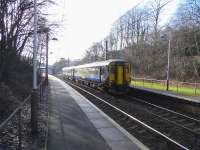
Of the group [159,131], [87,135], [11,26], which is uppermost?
[11,26]

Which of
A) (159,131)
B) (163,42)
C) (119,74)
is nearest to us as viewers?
(159,131)

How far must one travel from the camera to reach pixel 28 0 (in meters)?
19.3

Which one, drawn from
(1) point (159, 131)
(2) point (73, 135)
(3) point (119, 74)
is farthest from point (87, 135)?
(3) point (119, 74)

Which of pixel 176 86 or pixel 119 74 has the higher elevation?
pixel 119 74

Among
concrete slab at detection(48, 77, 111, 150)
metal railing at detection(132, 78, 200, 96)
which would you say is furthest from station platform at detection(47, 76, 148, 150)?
Answer: metal railing at detection(132, 78, 200, 96)

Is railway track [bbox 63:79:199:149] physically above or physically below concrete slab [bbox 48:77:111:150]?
below

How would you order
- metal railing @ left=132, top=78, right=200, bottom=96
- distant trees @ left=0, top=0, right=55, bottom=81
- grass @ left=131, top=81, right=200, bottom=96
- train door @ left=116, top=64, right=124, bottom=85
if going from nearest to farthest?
distant trees @ left=0, top=0, right=55, bottom=81 → metal railing @ left=132, top=78, right=200, bottom=96 → grass @ left=131, top=81, right=200, bottom=96 → train door @ left=116, top=64, right=124, bottom=85

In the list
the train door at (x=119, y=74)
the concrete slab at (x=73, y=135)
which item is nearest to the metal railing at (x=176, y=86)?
the train door at (x=119, y=74)

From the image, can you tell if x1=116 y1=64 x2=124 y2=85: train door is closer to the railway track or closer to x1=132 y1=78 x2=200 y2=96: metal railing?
x1=132 y1=78 x2=200 y2=96: metal railing

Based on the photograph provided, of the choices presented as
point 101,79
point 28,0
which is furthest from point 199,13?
point 28,0

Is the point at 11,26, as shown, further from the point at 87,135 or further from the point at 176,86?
the point at 176,86

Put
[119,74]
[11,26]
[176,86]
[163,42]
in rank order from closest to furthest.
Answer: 1. [11,26]
2. [119,74]
3. [176,86]
4. [163,42]

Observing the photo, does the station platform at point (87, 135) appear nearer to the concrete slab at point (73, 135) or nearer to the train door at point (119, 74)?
the concrete slab at point (73, 135)

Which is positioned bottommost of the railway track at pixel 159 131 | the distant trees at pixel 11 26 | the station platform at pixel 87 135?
the railway track at pixel 159 131
